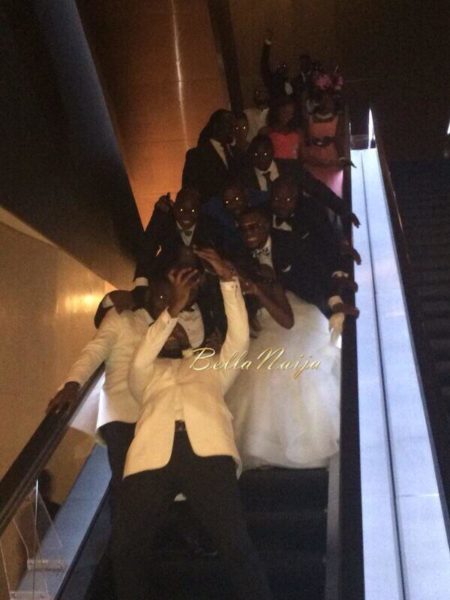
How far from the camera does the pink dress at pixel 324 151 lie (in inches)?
273

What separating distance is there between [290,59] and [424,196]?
4.54 m

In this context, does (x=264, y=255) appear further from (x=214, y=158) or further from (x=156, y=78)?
(x=156, y=78)

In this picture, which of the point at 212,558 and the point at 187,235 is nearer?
the point at 212,558

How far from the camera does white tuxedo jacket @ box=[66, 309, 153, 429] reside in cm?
362

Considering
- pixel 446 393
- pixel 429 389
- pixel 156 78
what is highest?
pixel 156 78

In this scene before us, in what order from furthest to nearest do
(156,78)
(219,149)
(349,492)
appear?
(156,78), (219,149), (349,492)

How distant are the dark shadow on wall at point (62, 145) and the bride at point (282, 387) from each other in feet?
5.47

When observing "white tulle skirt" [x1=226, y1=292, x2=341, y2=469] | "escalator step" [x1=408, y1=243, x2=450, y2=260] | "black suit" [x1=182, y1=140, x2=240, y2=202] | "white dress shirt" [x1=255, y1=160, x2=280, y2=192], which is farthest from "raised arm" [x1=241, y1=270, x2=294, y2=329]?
"escalator step" [x1=408, y1=243, x2=450, y2=260]

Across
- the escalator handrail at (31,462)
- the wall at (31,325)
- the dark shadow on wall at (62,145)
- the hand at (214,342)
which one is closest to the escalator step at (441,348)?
the hand at (214,342)

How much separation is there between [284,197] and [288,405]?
1274 millimetres

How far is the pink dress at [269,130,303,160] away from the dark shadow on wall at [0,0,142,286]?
1508 millimetres

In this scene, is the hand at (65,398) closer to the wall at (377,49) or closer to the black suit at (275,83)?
the black suit at (275,83)

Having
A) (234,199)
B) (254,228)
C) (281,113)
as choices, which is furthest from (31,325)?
(254,228)

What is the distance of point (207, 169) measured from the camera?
584cm
